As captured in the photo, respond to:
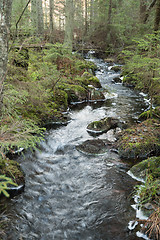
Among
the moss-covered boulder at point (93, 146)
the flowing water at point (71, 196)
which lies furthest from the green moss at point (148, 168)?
the moss-covered boulder at point (93, 146)

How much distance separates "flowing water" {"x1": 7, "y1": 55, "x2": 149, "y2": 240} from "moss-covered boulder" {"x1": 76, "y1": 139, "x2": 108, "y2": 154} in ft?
0.68

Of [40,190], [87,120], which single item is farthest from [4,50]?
[87,120]

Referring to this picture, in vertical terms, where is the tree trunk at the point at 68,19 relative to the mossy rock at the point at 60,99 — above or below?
above

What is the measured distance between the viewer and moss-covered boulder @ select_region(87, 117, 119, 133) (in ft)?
26.0

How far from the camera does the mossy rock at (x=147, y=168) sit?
15.7 ft

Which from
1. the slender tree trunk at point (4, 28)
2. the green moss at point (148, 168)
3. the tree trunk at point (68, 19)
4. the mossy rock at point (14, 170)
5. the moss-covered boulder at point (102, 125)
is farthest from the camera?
the tree trunk at point (68, 19)

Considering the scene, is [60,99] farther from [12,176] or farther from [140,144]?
[12,176]

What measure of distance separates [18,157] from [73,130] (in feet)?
9.33

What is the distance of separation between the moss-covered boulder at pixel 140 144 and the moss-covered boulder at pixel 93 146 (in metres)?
0.55

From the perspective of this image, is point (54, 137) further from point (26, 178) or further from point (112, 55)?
point (112, 55)

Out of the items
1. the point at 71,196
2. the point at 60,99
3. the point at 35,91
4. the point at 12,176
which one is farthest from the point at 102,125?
the point at 12,176

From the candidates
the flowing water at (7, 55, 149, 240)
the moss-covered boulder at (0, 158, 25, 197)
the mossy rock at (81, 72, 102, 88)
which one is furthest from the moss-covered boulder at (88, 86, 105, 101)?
the moss-covered boulder at (0, 158, 25, 197)

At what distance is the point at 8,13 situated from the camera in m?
2.99

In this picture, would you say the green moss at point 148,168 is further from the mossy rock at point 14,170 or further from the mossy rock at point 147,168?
the mossy rock at point 14,170
